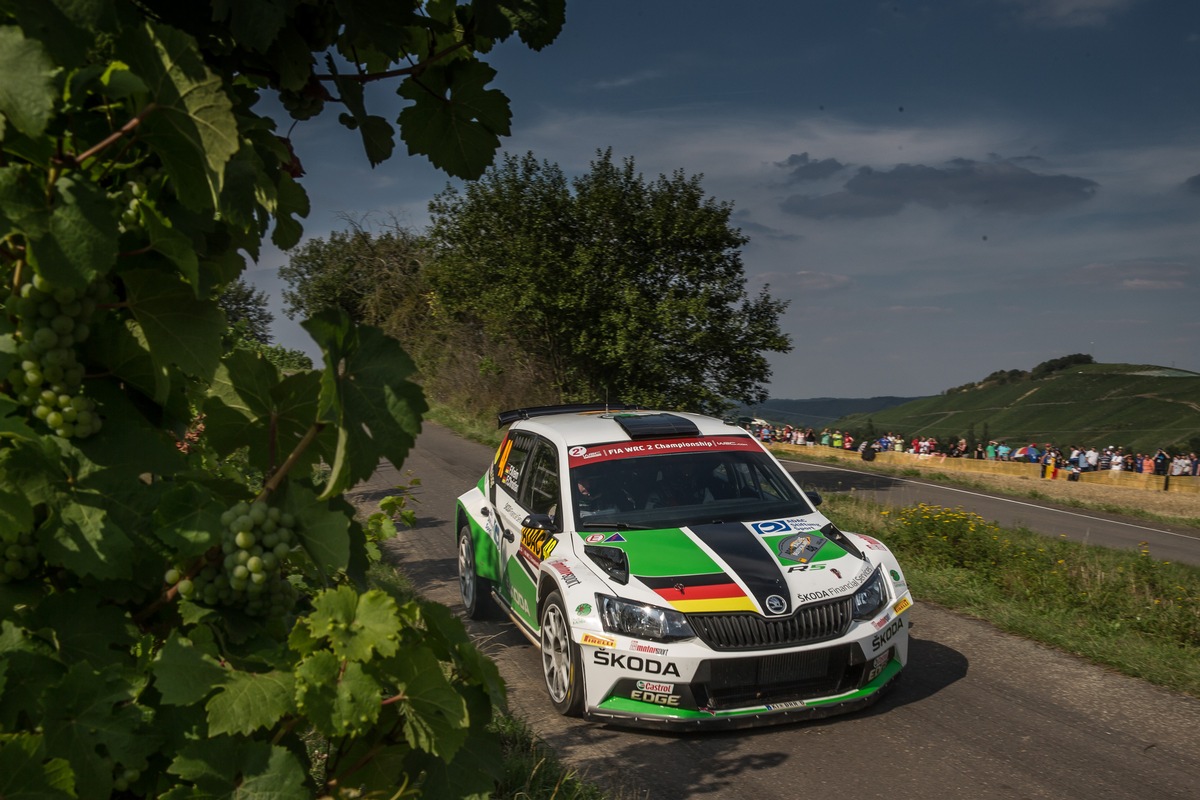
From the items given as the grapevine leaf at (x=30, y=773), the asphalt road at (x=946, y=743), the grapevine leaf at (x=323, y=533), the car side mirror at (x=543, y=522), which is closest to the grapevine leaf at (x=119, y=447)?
the grapevine leaf at (x=323, y=533)

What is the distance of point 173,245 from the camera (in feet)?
4.07

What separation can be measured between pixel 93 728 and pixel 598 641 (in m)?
4.77

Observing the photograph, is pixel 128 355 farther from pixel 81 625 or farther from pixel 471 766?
pixel 471 766

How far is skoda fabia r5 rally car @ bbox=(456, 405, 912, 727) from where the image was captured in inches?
224

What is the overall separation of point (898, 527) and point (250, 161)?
12.7 metres

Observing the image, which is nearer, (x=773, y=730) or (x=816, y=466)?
(x=773, y=730)

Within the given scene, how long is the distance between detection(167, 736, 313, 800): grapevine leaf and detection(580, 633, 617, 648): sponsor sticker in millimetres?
4619

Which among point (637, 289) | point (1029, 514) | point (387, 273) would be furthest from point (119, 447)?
point (387, 273)

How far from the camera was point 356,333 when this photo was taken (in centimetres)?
Answer: 121

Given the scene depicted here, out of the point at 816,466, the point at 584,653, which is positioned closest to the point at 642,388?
the point at 816,466

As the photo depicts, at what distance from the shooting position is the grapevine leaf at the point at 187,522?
1278mm

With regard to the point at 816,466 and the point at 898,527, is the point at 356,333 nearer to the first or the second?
the point at 898,527

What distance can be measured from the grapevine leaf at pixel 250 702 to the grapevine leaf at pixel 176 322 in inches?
16.4

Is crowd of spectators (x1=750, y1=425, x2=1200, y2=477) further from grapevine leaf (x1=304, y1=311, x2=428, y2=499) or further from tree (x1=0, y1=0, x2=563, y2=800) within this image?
grapevine leaf (x1=304, y1=311, x2=428, y2=499)
